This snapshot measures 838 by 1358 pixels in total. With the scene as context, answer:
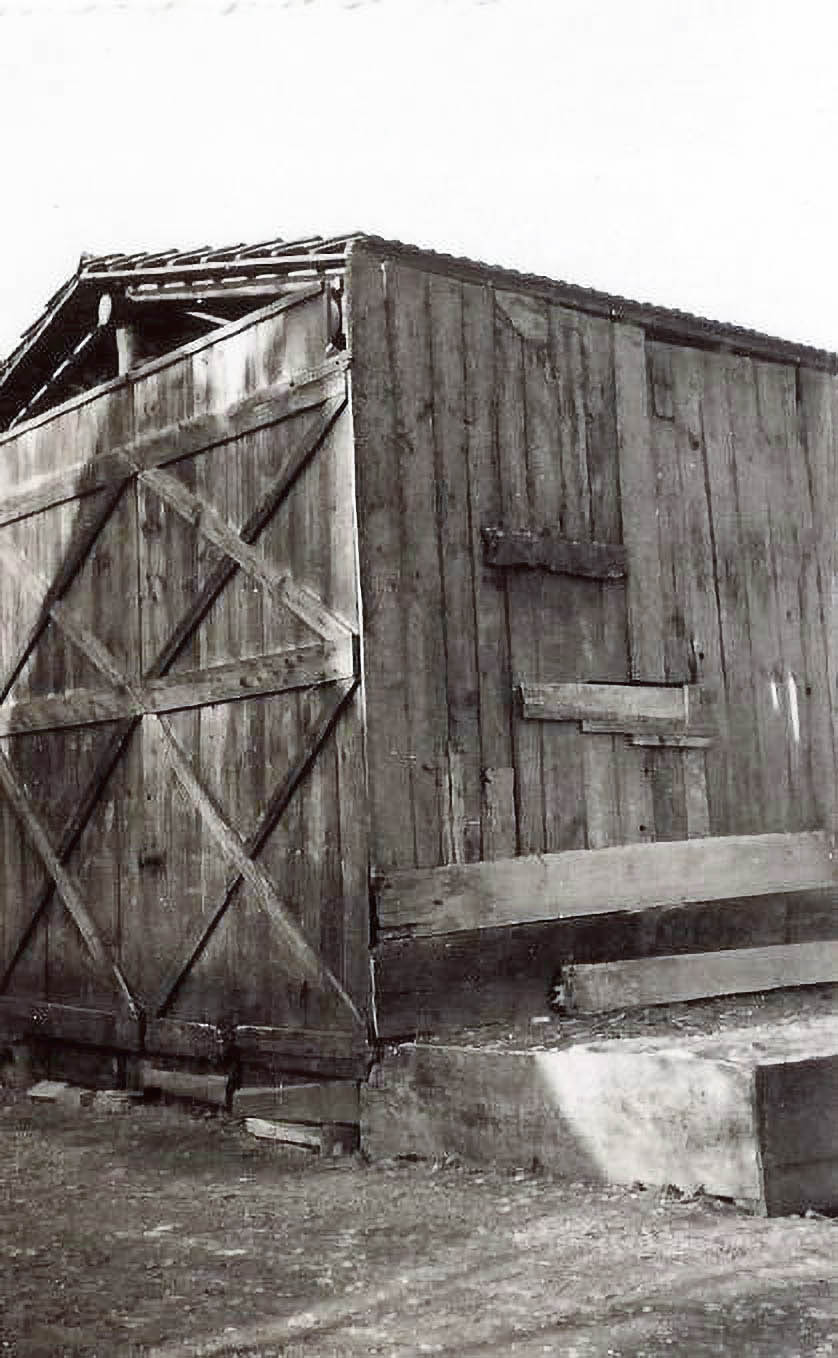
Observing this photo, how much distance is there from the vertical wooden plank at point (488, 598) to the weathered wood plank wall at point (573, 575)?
0.01 meters

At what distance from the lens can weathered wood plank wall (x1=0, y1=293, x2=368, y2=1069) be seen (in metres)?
6.99

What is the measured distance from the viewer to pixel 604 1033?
6512mm

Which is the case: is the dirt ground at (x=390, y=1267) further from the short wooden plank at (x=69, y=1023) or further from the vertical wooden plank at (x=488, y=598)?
the vertical wooden plank at (x=488, y=598)

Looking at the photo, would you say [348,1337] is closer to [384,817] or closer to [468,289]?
[384,817]

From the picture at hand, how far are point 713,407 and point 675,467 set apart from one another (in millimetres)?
504

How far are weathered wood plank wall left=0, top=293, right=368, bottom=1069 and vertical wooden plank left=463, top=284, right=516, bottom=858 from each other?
0.69 m

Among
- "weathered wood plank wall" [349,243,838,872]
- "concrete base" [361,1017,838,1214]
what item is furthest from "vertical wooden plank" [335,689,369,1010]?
"concrete base" [361,1017,838,1214]

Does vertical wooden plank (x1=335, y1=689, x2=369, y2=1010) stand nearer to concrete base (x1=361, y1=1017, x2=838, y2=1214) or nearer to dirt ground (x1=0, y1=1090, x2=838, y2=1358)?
concrete base (x1=361, y1=1017, x2=838, y2=1214)

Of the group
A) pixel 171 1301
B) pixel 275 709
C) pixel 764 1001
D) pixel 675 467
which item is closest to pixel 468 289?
pixel 675 467

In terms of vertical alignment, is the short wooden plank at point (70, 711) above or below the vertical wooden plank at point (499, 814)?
above

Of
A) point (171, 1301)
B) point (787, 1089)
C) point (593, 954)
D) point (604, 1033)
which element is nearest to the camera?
point (171, 1301)

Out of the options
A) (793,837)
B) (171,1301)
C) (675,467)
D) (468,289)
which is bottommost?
(171,1301)

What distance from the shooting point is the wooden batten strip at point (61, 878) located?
27.7 feet

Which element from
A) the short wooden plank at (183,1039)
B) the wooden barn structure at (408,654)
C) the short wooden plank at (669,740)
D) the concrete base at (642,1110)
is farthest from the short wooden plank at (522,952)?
the short wooden plank at (183,1039)
